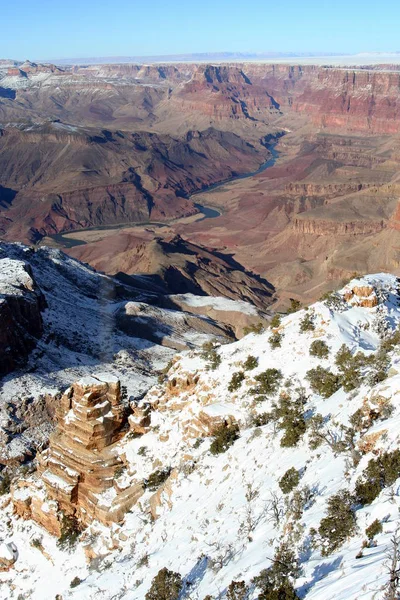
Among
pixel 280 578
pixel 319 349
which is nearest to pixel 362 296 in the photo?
pixel 319 349

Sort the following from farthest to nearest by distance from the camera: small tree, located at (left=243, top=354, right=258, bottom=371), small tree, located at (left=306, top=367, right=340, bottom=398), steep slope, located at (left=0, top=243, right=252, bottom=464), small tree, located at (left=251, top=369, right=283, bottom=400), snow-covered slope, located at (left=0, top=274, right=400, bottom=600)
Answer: steep slope, located at (left=0, top=243, right=252, bottom=464)
small tree, located at (left=243, top=354, right=258, bottom=371)
small tree, located at (left=251, top=369, right=283, bottom=400)
small tree, located at (left=306, top=367, right=340, bottom=398)
snow-covered slope, located at (left=0, top=274, right=400, bottom=600)

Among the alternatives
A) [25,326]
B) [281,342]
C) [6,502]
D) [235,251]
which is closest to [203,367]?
[281,342]

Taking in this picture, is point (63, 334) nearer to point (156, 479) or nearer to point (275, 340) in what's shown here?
point (275, 340)

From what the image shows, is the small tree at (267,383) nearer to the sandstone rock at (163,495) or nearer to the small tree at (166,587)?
the sandstone rock at (163,495)

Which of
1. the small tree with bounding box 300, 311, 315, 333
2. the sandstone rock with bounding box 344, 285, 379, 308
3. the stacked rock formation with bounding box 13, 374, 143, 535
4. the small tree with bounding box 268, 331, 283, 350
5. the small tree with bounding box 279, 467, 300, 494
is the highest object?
the sandstone rock with bounding box 344, 285, 379, 308

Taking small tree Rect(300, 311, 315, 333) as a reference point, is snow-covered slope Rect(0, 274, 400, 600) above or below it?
below

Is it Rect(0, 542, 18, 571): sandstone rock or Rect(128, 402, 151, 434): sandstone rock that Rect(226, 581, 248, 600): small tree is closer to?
Rect(128, 402, 151, 434): sandstone rock

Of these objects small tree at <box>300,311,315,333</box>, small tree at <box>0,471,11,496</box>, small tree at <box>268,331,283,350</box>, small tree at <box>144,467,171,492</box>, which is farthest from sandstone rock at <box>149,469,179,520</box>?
small tree at <box>0,471,11,496</box>

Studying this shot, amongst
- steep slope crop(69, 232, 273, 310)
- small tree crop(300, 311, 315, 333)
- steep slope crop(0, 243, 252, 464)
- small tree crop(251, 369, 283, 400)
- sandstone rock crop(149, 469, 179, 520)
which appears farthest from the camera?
steep slope crop(69, 232, 273, 310)
